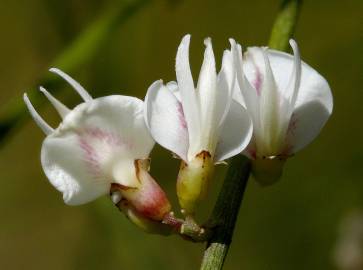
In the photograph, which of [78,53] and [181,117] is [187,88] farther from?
[78,53]

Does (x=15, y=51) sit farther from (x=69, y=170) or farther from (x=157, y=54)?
(x=69, y=170)

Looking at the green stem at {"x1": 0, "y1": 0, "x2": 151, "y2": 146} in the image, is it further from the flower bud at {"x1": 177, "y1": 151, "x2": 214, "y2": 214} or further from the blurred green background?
the flower bud at {"x1": 177, "y1": 151, "x2": 214, "y2": 214}

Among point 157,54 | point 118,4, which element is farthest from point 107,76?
point 157,54

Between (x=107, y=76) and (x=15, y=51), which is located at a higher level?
(x=107, y=76)

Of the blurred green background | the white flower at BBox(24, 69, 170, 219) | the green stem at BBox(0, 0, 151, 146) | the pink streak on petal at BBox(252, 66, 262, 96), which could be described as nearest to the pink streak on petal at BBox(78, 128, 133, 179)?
the white flower at BBox(24, 69, 170, 219)

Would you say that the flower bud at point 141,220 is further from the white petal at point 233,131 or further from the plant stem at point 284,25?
the plant stem at point 284,25

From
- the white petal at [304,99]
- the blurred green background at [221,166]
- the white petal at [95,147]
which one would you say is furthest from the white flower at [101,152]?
the blurred green background at [221,166]
